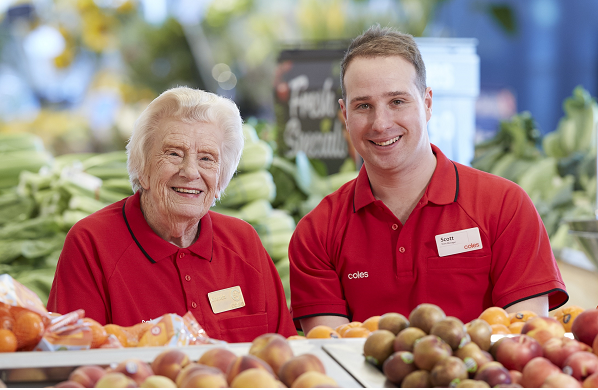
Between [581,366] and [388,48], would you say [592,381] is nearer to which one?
[581,366]

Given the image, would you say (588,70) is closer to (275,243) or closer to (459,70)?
(459,70)

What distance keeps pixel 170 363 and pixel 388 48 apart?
4.38 ft

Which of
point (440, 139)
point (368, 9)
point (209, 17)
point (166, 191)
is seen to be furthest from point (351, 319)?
point (209, 17)

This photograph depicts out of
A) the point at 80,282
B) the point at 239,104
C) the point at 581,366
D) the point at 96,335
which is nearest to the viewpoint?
the point at 581,366

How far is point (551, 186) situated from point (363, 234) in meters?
2.75

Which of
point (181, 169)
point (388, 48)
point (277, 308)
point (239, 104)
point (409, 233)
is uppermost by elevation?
point (239, 104)

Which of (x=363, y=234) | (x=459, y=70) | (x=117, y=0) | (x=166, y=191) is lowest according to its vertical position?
(x=363, y=234)

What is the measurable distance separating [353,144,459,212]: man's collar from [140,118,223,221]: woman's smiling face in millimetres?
520

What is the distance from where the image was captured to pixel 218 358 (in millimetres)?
1123

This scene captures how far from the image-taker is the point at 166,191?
6.42 ft

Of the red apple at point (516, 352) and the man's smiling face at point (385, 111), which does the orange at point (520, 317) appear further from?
the man's smiling face at point (385, 111)

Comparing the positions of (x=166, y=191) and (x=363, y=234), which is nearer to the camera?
(x=166, y=191)

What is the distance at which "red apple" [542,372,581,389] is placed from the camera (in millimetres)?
1029

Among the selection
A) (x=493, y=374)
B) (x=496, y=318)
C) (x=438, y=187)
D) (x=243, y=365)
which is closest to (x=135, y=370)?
(x=243, y=365)
